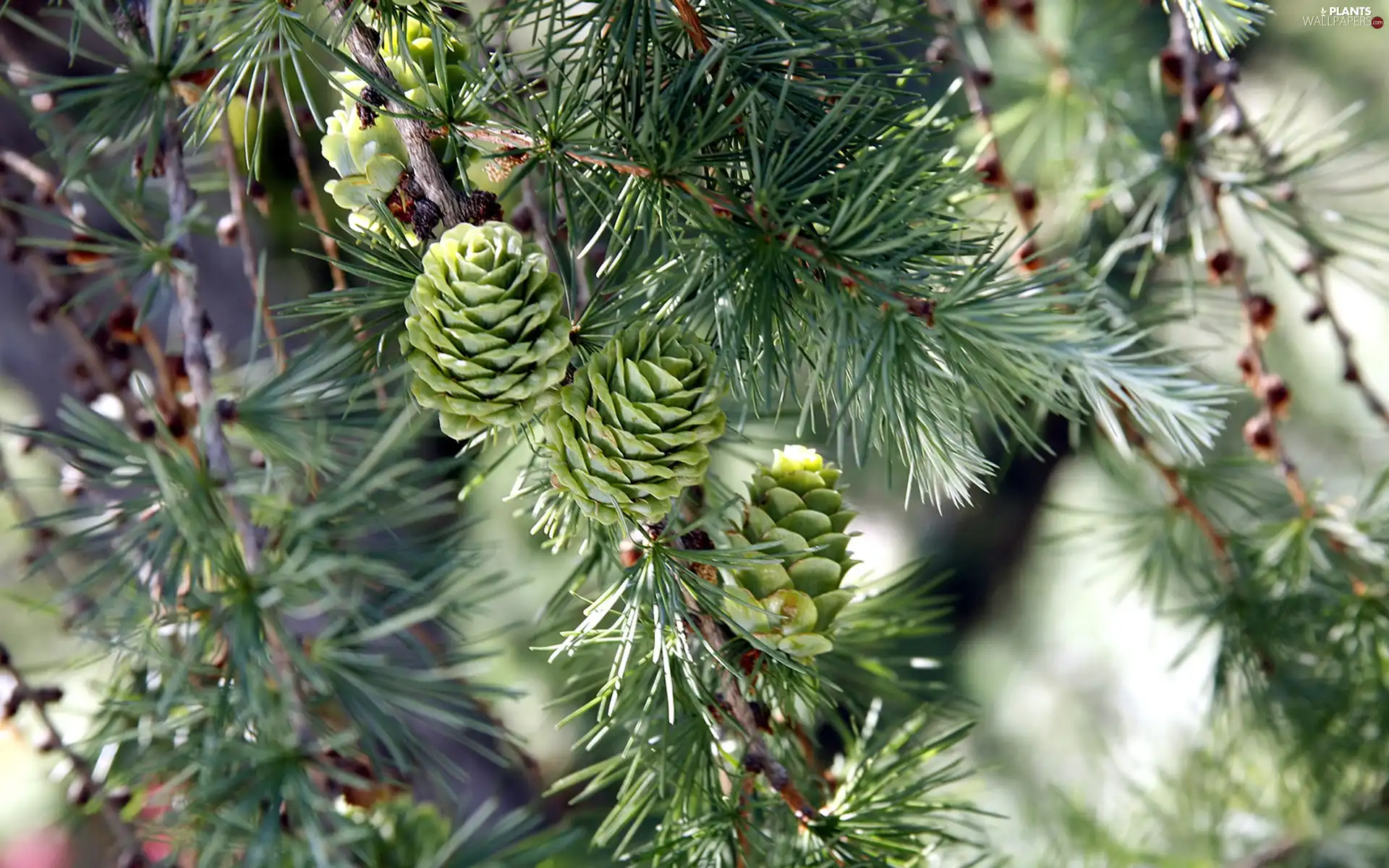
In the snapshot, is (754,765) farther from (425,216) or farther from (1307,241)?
(1307,241)

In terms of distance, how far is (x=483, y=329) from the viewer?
270mm

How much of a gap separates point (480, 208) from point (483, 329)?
0.05 metres

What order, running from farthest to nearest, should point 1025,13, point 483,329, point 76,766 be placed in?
point 1025,13, point 76,766, point 483,329

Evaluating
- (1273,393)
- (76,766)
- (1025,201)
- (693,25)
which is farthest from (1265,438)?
(76,766)

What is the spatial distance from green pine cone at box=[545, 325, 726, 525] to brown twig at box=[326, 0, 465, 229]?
0.06 m

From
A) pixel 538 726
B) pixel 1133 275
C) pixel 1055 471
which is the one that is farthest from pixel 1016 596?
pixel 1133 275

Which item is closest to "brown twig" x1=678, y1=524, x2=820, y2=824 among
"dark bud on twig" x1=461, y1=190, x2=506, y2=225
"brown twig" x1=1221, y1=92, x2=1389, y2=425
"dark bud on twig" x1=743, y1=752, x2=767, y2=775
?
"dark bud on twig" x1=743, y1=752, x2=767, y2=775

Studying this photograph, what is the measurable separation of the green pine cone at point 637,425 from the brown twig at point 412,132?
2.5 inches

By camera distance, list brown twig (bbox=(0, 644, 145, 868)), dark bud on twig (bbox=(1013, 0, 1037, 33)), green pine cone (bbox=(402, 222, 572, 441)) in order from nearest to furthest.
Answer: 1. green pine cone (bbox=(402, 222, 572, 441))
2. brown twig (bbox=(0, 644, 145, 868))
3. dark bud on twig (bbox=(1013, 0, 1037, 33))

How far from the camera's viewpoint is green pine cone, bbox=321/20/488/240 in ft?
0.96

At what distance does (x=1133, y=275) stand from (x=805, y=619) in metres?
0.42

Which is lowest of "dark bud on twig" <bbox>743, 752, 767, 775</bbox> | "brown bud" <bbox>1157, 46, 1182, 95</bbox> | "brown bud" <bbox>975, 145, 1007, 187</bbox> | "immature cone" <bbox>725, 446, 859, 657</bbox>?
"dark bud on twig" <bbox>743, 752, 767, 775</bbox>

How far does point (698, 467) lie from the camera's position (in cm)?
29

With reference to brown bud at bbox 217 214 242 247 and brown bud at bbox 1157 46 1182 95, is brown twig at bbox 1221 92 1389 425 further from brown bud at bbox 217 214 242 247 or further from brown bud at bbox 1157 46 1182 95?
brown bud at bbox 217 214 242 247
